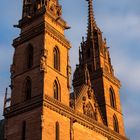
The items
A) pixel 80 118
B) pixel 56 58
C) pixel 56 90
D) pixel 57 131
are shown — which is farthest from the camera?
pixel 56 58

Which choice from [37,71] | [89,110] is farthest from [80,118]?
[37,71]

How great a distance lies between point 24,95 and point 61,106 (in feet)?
12.8

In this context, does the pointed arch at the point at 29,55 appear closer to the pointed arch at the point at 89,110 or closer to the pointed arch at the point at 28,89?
the pointed arch at the point at 28,89

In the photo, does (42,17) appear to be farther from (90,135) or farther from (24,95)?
(90,135)

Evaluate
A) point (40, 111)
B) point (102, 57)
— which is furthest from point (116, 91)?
point (40, 111)

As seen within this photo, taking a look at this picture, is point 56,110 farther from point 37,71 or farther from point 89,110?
point 89,110

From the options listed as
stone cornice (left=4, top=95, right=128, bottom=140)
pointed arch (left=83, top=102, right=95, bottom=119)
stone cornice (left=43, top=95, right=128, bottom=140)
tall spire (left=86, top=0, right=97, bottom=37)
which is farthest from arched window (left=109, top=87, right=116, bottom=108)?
tall spire (left=86, top=0, right=97, bottom=37)

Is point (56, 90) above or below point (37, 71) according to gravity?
below

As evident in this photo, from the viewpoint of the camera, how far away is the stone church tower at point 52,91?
31750 mm

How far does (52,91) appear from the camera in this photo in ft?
110

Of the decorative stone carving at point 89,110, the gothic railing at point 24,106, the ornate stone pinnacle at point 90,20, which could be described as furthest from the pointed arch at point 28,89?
the ornate stone pinnacle at point 90,20

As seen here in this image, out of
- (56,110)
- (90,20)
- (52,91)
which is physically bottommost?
(56,110)

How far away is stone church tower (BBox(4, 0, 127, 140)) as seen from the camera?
3175 centimetres

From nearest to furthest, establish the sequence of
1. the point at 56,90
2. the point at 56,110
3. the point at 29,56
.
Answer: the point at 56,110 < the point at 56,90 < the point at 29,56
